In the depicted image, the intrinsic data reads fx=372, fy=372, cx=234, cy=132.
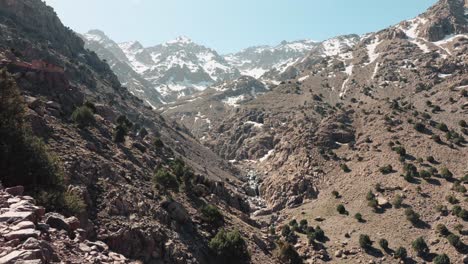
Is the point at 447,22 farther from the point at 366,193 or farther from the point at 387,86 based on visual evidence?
the point at 366,193

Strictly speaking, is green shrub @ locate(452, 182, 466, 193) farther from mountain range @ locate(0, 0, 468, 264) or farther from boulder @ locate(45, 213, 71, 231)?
boulder @ locate(45, 213, 71, 231)

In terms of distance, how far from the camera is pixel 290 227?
231 ft

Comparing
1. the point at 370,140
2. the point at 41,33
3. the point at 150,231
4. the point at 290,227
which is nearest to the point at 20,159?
the point at 150,231

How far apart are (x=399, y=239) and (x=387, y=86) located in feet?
304

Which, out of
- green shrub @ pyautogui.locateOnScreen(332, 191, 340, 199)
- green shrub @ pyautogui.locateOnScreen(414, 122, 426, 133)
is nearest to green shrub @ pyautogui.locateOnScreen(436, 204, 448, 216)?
green shrub @ pyautogui.locateOnScreen(332, 191, 340, 199)

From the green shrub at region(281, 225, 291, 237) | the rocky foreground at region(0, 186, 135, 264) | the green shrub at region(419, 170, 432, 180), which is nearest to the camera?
the rocky foreground at region(0, 186, 135, 264)

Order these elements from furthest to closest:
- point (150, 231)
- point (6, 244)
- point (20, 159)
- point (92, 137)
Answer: point (92, 137)
point (150, 231)
point (20, 159)
point (6, 244)

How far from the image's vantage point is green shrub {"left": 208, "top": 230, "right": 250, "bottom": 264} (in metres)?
36.8

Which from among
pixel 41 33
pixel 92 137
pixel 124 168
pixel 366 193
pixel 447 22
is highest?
pixel 447 22

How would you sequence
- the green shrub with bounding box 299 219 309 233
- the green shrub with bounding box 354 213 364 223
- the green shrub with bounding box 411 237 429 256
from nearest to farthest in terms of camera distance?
the green shrub with bounding box 411 237 429 256 < the green shrub with bounding box 354 213 364 223 < the green shrub with bounding box 299 219 309 233

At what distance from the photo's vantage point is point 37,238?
45.7ft

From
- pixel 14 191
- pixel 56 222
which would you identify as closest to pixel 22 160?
pixel 14 191

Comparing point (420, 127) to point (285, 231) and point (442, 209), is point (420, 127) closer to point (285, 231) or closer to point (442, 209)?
point (442, 209)

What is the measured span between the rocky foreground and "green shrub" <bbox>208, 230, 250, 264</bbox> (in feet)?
65.0
